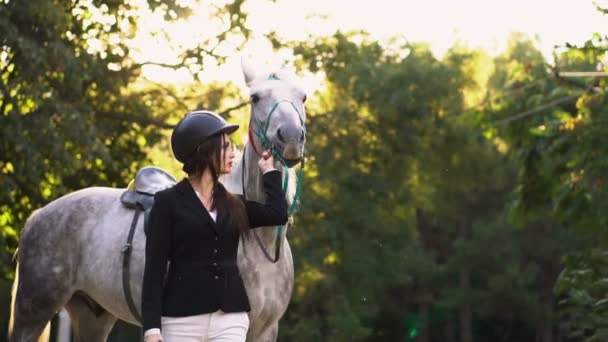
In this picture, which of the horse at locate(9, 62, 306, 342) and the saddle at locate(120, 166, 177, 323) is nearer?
the horse at locate(9, 62, 306, 342)

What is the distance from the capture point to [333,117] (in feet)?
93.7

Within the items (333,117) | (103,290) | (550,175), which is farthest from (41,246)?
(333,117)

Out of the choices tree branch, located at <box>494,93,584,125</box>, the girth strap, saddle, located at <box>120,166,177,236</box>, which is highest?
saddle, located at <box>120,166,177,236</box>

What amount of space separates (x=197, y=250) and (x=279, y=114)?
119 centimetres

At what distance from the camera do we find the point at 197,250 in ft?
18.8

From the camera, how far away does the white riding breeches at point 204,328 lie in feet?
18.7

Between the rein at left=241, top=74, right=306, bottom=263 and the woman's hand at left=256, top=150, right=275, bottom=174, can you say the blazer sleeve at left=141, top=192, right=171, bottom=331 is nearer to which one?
the woman's hand at left=256, top=150, right=275, bottom=174

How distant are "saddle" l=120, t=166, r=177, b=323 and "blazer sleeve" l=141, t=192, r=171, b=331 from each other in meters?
1.86

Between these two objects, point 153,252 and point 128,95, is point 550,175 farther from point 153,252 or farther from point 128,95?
point 153,252

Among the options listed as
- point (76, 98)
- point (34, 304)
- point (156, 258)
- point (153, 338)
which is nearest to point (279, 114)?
point (156, 258)

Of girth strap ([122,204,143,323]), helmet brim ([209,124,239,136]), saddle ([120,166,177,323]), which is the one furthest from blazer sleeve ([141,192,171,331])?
girth strap ([122,204,143,323])

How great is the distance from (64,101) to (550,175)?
282 inches

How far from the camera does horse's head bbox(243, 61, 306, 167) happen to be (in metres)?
6.52

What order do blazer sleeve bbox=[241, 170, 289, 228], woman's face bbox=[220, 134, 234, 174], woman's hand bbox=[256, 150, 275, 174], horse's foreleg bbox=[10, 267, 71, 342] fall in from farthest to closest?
horse's foreleg bbox=[10, 267, 71, 342] < woman's hand bbox=[256, 150, 275, 174] < blazer sleeve bbox=[241, 170, 289, 228] < woman's face bbox=[220, 134, 234, 174]
